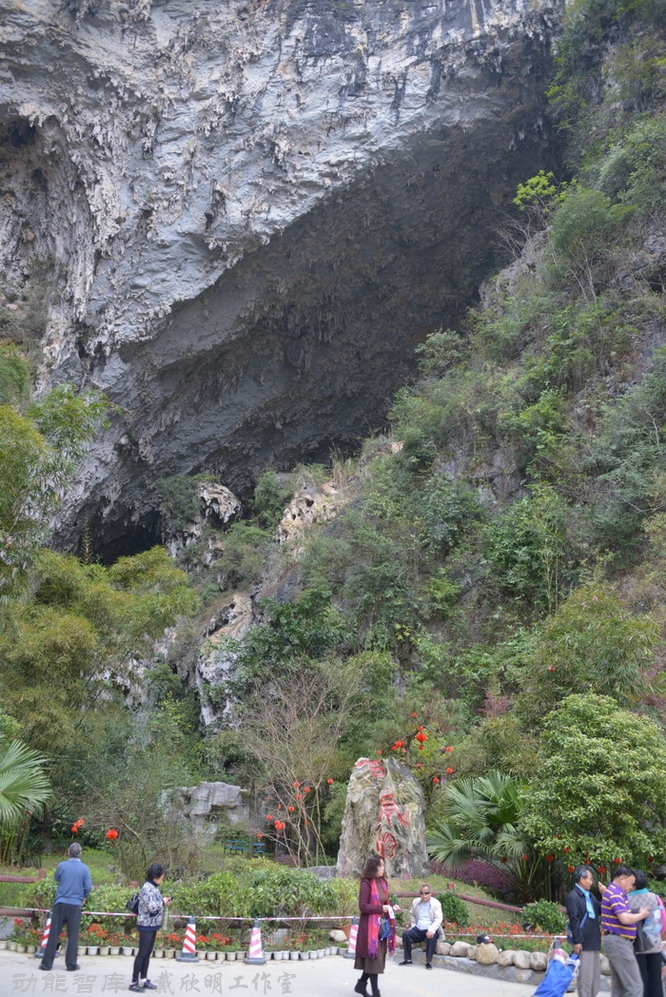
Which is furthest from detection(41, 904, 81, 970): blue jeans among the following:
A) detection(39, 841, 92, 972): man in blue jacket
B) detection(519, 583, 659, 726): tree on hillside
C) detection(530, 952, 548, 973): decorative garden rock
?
detection(519, 583, 659, 726): tree on hillside

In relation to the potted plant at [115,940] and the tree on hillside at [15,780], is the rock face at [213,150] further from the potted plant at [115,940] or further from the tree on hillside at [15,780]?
the potted plant at [115,940]

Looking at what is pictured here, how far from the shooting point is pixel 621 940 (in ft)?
14.2

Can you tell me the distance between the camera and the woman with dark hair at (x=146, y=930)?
5.14m

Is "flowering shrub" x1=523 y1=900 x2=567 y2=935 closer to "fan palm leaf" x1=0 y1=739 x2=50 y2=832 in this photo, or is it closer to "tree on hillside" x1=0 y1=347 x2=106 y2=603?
"fan palm leaf" x1=0 y1=739 x2=50 y2=832

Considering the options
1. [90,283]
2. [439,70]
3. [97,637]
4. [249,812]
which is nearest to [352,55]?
[439,70]

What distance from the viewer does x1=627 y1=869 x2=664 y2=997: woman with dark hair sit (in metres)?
4.44

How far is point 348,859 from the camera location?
9383 millimetres

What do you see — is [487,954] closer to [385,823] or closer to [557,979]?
[557,979]

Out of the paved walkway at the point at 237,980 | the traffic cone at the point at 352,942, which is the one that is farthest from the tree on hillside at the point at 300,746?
the paved walkway at the point at 237,980

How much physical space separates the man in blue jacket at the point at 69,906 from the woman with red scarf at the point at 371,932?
7.06ft

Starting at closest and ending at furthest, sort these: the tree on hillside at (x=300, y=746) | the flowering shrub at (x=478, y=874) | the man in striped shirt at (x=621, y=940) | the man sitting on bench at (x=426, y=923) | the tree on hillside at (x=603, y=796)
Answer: the man in striped shirt at (x=621, y=940) < the man sitting on bench at (x=426, y=923) < the tree on hillside at (x=603, y=796) < the flowering shrub at (x=478, y=874) < the tree on hillside at (x=300, y=746)

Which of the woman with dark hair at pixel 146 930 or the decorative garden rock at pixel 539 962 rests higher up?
the woman with dark hair at pixel 146 930

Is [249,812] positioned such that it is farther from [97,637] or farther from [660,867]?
[660,867]

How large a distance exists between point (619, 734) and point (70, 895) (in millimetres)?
4903
